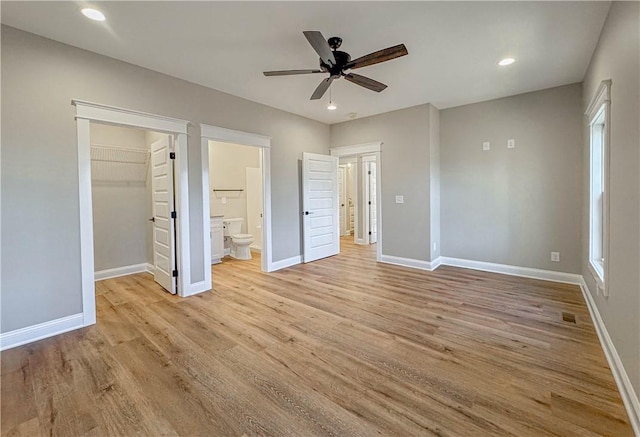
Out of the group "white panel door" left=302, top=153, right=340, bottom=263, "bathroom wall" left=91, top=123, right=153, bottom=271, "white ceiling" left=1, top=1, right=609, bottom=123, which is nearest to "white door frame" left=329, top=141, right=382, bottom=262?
"white panel door" left=302, top=153, right=340, bottom=263

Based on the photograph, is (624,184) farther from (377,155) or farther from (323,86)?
(377,155)

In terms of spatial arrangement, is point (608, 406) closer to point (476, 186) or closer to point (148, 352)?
point (148, 352)

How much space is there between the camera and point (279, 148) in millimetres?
4793

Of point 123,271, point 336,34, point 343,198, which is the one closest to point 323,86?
point 336,34

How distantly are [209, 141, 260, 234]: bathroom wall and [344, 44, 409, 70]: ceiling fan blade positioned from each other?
3.96 metres

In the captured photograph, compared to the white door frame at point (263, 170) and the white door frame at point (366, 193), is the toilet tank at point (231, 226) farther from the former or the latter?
the white door frame at point (366, 193)

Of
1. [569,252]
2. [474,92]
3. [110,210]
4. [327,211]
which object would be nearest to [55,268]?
[110,210]

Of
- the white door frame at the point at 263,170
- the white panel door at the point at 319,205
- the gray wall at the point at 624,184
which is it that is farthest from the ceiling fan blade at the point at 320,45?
the white panel door at the point at 319,205

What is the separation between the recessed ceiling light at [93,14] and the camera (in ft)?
7.31

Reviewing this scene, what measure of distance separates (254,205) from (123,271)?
8.80ft

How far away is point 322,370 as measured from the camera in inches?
81.2

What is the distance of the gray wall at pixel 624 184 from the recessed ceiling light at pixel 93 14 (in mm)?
3637

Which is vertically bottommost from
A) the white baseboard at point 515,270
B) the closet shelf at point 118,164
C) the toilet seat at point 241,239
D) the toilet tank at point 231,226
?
the white baseboard at point 515,270

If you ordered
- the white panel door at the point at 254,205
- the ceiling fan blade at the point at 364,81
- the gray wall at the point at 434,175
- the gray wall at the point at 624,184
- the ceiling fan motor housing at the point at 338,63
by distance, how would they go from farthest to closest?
the white panel door at the point at 254,205 < the gray wall at the point at 434,175 < the ceiling fan blade at the point at 364,81 < the ceiling fan motor housing at the point at 338,63 < the gray wall at the point at 624,184
